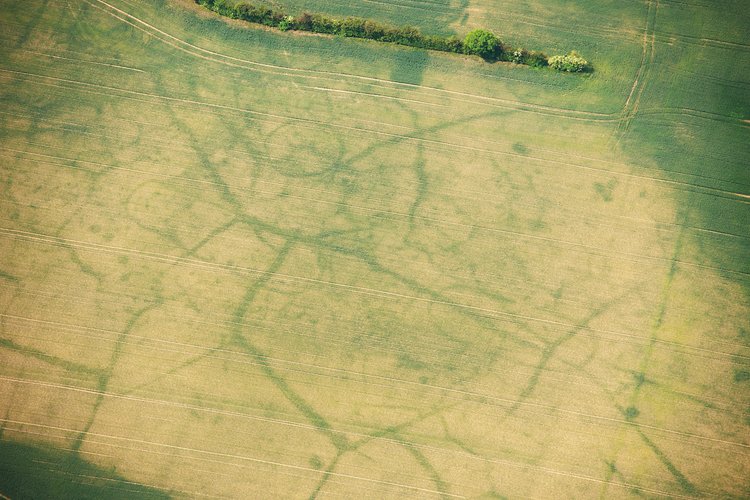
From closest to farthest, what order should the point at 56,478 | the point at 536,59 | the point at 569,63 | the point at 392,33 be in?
the point at 56,478
the point at 569,63
the point at 536,59
the point at 392,33

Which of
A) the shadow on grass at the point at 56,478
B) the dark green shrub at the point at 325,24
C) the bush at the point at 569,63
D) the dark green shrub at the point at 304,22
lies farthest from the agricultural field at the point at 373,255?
the dark green shrub at the point at 325,24

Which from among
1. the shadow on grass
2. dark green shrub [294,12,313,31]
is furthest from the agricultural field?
dark green shrub [294,12,313,31]

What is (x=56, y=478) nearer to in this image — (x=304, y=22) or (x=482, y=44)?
(x=304, y=22)

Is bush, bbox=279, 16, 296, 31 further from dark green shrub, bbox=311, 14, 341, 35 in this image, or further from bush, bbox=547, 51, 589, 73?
bush, bbox=547, 51, 589, 73

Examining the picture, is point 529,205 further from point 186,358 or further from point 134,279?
point 134,279

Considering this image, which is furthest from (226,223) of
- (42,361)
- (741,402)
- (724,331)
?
(741,402)

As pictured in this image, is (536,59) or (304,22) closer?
(536,59)

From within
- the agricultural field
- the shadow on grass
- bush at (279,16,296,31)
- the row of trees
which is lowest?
the shadow on grass

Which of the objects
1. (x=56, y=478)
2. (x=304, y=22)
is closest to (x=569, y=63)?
(x=304, y=22)

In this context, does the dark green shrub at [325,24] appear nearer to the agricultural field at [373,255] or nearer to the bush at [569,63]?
the agricultural field at [373,255]
